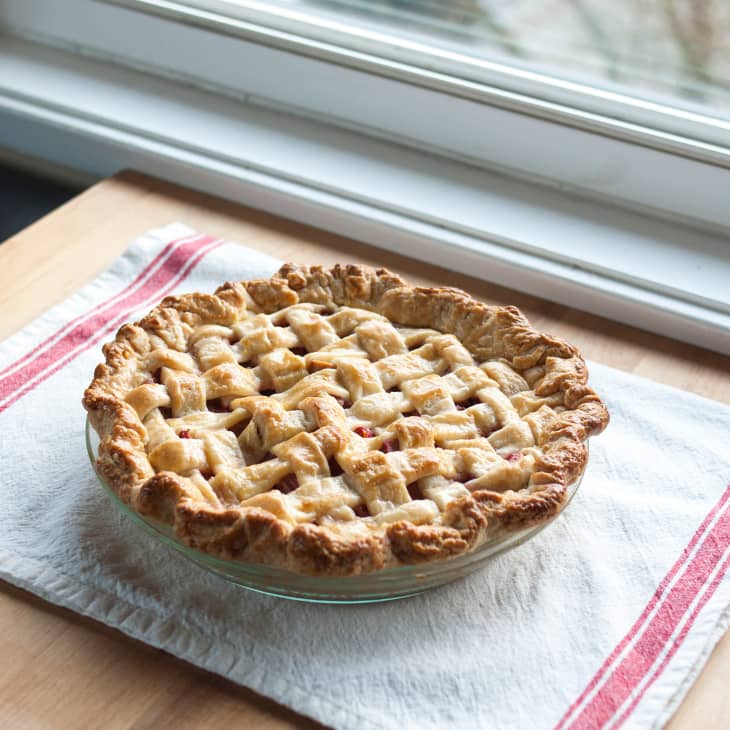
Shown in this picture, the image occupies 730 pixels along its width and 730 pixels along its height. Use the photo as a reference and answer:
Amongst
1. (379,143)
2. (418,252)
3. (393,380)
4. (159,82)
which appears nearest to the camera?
(393,380)

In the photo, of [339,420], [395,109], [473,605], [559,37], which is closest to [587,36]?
[559,37]

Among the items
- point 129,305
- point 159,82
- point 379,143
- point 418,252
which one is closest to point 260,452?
point 129,305

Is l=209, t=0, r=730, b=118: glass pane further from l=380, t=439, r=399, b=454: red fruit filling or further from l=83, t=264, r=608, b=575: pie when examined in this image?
l=380, t=439, r=399, b=454: red fruit filling

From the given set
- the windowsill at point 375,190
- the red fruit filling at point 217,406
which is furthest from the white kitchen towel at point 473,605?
the windowsill at point 375,190

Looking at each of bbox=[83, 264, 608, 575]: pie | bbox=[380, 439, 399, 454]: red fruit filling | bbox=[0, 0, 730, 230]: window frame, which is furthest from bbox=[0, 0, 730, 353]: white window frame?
bbox=[380, 439, 399, 454]: red fruit filling

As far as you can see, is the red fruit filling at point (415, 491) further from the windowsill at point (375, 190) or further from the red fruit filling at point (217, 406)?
the windowsill at point (375, 190)

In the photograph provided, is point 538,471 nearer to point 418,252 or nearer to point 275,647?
point 275,647

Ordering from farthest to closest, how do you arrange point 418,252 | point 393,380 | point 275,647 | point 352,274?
point 418,252, point 352,274, point 393,380, point 275,647
